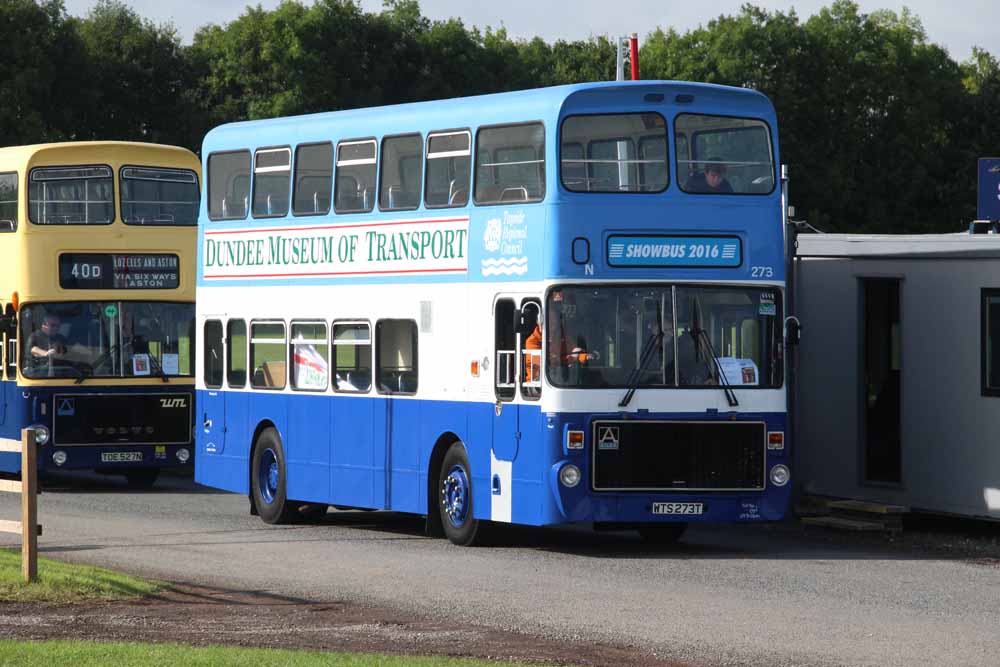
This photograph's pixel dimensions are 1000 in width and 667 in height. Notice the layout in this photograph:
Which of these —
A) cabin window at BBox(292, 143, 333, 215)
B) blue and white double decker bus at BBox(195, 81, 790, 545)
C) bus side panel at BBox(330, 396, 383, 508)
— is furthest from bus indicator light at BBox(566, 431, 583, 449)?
cabin window at BBox(292, 143, 333, 215)

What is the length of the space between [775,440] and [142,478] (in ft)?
41.9

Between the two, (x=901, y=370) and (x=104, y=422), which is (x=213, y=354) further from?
(x=901, y=370)

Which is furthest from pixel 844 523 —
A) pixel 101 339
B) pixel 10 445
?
pixel 101 339

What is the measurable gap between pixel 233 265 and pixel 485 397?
548cm

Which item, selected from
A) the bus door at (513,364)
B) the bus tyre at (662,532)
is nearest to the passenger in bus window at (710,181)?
the bus door at (513,364)

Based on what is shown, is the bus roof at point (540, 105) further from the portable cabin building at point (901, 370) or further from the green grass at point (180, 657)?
the green grass at point (180, 657)

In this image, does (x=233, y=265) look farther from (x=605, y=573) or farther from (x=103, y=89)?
(x=103, y=89)

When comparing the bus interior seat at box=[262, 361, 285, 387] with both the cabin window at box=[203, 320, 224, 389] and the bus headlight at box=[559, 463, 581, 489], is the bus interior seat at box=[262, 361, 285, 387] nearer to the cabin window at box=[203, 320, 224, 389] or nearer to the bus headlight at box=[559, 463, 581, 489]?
the cabin window at box=[203, 320, 224, 389]

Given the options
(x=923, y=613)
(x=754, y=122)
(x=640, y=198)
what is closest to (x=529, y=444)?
(x=640, y=198)

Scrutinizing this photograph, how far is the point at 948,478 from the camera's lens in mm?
20797

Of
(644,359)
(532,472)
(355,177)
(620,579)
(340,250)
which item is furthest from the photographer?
(340,250)

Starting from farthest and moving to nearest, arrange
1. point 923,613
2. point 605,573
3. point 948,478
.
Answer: point 948,478 < point 605,573 < point 923,613

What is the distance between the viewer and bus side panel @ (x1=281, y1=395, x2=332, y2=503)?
2134 cm

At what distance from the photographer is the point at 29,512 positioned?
1514 centimetres
